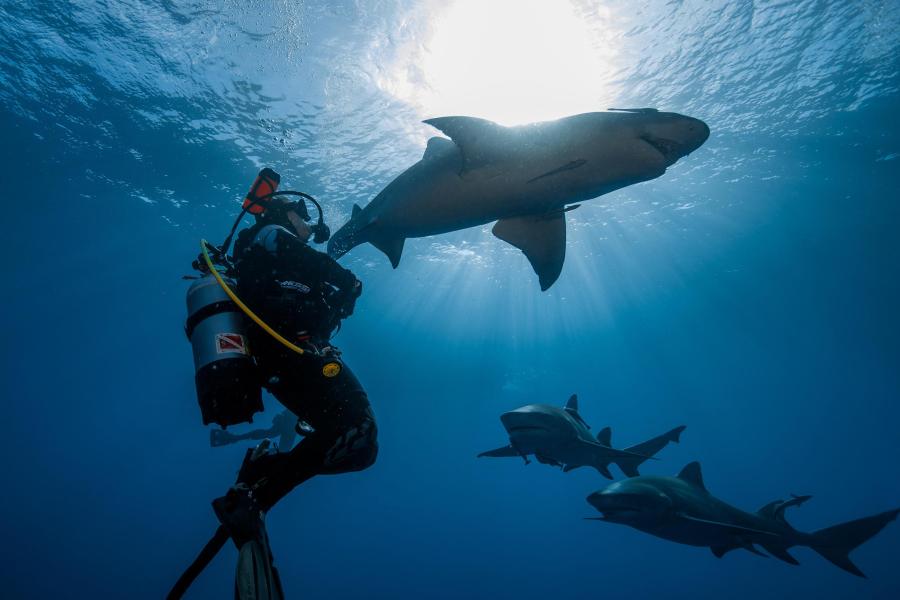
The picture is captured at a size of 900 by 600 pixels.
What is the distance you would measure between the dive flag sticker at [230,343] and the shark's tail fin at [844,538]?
1121 cm

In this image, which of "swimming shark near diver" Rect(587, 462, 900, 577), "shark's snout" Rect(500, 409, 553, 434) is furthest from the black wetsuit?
"swimming shark near diver" Rect(587, 462, 900, 577)

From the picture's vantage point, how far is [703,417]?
3656 inches

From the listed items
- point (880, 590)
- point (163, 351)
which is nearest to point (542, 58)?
point (163, 351)

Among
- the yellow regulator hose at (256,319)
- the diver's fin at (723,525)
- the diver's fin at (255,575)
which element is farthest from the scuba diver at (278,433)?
the diver's fin at (255,575)

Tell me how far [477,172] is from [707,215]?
27029mm

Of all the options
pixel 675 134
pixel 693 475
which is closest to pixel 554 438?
pixel 693 475

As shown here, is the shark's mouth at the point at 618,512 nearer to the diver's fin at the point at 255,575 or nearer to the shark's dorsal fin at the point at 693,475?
the shark's dorsal fin at the point at 693,475

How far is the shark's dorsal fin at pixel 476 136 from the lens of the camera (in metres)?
3.62

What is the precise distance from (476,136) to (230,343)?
2.66 meters

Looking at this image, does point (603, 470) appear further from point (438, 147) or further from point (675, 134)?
point (438, 147)

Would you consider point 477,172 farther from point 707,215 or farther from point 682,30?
point 707,215

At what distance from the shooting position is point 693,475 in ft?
26.4

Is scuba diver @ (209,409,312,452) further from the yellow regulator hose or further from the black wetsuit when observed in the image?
the yellow regulator hose

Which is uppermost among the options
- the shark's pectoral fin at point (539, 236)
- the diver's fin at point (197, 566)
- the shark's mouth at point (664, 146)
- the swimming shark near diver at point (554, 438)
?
the shark's pectoral fin at point (539, 236)
